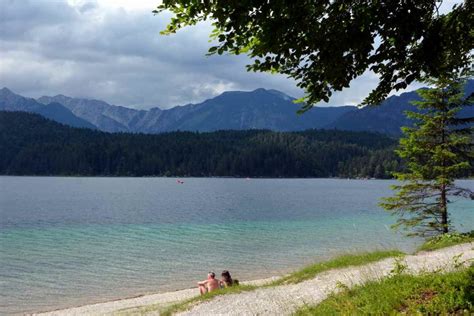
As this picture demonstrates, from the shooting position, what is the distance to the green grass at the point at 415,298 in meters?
8.23

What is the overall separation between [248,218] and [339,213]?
18.5 metres

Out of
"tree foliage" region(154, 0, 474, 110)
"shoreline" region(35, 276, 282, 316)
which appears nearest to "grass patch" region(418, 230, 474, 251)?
"shoreline" region(35, 276, 282, 316)

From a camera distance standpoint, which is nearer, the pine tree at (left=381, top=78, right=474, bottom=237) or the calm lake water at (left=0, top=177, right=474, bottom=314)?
the pine tree at (left=381, top=78, right=474, bottom=237)

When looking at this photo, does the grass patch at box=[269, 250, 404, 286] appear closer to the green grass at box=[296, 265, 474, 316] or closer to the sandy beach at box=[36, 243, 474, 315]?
the sandy beach at box=[36, 243, 474, 315]

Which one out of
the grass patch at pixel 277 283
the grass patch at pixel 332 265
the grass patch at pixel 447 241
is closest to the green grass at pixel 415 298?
the grass patch at pixel 277 283

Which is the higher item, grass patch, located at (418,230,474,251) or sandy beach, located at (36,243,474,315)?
grass patch, located at (418,230,474,251)

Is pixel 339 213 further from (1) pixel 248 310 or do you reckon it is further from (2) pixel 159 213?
(1) pixel 248 310

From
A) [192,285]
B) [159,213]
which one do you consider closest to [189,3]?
[192,285]

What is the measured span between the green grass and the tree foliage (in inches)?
163

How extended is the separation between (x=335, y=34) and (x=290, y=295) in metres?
11.3

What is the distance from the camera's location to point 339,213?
79688 mm

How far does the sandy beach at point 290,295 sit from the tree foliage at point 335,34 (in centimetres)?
558

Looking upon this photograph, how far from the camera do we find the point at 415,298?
9.17 metres

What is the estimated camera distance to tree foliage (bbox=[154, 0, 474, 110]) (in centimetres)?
695
